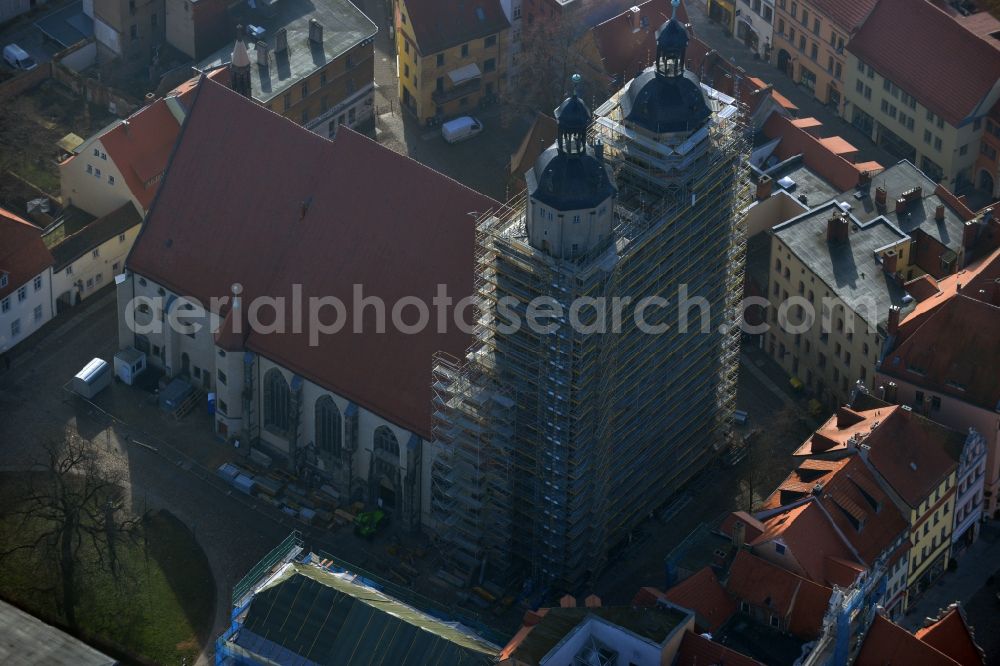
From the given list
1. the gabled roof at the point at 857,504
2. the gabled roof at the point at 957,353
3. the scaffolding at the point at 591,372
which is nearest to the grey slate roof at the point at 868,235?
the gabled roof at the point at 957,353

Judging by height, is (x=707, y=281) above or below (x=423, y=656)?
above

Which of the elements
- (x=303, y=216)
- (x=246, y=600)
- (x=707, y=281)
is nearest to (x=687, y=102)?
(x=707, y=281)

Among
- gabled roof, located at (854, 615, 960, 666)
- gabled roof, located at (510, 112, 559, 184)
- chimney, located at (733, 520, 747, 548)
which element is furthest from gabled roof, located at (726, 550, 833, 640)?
gabled roof, located at (510, 112, 559, 184)

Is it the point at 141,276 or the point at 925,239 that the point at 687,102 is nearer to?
the point at 925,239

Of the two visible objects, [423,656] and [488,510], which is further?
[488,510]

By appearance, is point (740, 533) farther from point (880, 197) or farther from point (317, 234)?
point (880, 197)

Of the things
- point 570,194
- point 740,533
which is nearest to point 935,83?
point 740,533

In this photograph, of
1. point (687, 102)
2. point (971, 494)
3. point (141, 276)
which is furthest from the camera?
point (141, 276)

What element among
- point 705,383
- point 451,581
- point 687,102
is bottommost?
point 451,581
